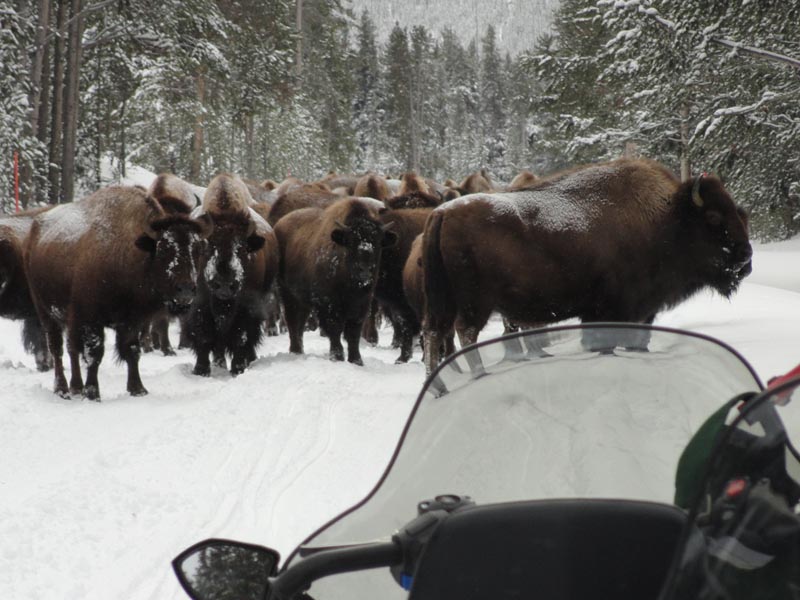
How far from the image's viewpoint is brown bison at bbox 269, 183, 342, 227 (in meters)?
14.6

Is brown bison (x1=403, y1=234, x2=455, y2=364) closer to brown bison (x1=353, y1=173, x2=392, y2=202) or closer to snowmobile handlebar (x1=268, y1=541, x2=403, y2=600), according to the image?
brown bison (x1=353, y1=173, x2=392, y2=202)

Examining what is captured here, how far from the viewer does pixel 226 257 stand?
10188 millimetres

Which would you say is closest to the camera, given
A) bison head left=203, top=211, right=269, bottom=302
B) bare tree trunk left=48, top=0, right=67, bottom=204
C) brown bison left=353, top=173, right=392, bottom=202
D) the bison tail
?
the bison tail

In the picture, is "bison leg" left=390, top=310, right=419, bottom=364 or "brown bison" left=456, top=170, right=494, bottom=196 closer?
"bison leg" left=390, top=310, right=419, bottom=364

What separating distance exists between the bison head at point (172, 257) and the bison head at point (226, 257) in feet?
5.31

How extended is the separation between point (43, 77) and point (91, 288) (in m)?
18.6

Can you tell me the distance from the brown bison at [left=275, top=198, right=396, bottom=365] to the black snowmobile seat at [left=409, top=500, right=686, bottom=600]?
9619mm

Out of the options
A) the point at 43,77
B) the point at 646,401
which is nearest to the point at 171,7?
the point at 43,77

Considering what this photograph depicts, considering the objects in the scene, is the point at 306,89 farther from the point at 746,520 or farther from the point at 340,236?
the point at 746,520

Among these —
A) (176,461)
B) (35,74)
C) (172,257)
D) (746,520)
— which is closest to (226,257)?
(172,257)

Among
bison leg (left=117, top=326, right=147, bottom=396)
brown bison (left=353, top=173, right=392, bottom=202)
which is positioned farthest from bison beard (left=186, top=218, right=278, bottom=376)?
brown bison (left=353, top=173, right=392, bottom=202)

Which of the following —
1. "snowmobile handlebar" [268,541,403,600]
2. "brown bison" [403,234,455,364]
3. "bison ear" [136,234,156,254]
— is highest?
"snowmobile handlebar" [268,541,403,600]

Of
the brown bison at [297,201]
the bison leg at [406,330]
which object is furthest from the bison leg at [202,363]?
the brown bison at [297,201]

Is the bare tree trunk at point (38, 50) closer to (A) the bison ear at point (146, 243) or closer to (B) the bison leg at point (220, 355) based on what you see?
(B) the bison leg at point (220, 355)
